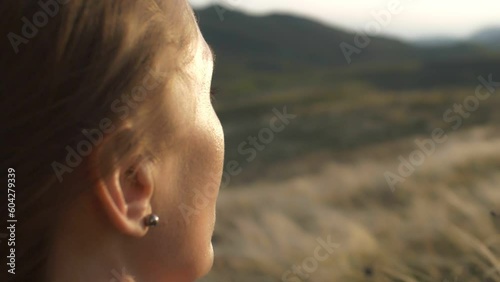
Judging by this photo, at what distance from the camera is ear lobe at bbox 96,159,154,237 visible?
1522 millimetres

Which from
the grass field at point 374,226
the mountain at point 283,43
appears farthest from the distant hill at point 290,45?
the grass field at point 374,226

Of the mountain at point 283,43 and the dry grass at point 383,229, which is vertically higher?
the dry grass at point 383,229

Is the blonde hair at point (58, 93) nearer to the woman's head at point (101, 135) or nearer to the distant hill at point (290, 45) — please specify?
the woman's head at point (101, 135)

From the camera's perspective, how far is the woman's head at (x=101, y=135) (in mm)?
1441

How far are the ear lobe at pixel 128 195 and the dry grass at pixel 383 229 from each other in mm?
1838

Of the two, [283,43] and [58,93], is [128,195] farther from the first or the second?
[283,43]

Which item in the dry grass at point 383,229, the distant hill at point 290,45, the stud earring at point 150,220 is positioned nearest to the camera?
the stud earring at point 150,220

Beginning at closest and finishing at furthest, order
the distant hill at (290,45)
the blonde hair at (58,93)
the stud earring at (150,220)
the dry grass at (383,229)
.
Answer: the blonde hair at (58,93), the stud earring at (150,220), the dry grass at (383,229), the distant hill at (290,45)

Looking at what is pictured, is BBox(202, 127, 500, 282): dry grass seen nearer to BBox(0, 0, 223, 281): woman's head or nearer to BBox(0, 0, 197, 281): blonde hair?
BBox(0, 0, 223, 281): woman's head

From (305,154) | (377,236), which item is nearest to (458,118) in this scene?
(305,154)

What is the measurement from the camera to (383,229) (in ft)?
15.8

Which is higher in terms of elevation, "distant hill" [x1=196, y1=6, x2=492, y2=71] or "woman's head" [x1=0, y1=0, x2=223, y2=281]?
"woman's head" [x1=0, y1=0, x2=223, y2=281]

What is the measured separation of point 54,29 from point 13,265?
0.42 metres

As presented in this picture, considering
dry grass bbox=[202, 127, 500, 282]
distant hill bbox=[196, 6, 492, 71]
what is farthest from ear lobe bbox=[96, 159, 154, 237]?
distant hill bbox=[196, 6, 492, 71]
